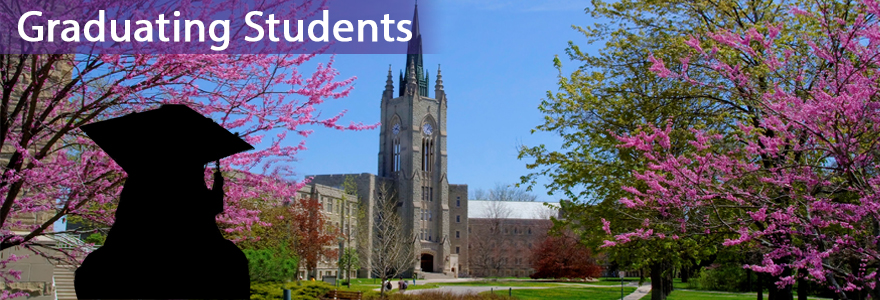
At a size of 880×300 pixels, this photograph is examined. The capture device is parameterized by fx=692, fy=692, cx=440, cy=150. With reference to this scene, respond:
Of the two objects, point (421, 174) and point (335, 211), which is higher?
point (421, 174)

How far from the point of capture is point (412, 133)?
259 ft

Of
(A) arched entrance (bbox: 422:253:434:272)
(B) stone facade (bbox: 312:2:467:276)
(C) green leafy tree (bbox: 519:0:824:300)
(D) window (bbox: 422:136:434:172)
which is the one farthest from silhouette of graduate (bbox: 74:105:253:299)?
(D) window (bbox: 422:136:434:172)

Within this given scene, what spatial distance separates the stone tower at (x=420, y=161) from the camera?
77000 millimetres

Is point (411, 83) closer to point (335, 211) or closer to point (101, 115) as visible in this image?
point (335, 211)

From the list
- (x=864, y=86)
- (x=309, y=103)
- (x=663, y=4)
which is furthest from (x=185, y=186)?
(x=663, y=4)

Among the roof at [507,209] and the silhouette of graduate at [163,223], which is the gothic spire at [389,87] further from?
the silhouette of graduate at [163,223]

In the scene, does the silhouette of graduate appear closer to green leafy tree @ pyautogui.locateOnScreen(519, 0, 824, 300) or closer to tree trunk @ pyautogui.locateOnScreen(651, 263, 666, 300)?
green leafy tree @ pyautogui.locateOnScreen(519, 0, 824, 300)

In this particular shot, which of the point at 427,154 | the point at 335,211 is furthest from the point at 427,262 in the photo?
the point at 335,211

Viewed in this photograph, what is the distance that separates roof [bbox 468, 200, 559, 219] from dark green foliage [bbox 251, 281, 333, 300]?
67.7 m

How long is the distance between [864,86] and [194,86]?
23.1ft

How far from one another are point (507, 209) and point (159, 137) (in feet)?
308

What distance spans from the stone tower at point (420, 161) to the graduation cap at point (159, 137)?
71.5 metres

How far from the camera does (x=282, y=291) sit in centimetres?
2200

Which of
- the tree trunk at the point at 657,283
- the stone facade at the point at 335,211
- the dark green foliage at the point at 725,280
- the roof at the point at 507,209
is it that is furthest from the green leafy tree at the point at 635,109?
the roof at the point at 507,209
